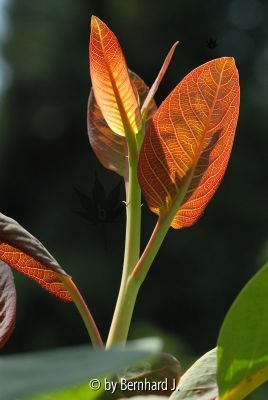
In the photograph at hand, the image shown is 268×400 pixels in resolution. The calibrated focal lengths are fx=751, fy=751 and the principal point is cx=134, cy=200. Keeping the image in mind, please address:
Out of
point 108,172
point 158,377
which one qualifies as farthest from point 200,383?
point 108,172

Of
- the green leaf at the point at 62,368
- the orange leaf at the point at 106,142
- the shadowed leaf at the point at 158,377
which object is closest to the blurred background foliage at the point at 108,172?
the orange leaf at the point at 106,142

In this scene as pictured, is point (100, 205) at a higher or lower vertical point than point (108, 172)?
higher

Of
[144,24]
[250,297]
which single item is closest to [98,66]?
[250,297]

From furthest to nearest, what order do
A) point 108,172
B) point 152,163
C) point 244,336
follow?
point 108,172 → point 152,163 → point 244,336

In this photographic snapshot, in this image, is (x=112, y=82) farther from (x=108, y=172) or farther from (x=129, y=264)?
(x=108, y=172)

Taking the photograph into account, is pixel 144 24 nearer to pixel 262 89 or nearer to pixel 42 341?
pixel 262 89

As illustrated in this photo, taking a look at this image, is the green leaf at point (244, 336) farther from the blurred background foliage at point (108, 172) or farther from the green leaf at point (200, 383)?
the blurred background foliage at point (108, 172)
